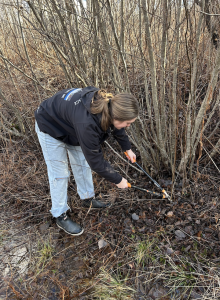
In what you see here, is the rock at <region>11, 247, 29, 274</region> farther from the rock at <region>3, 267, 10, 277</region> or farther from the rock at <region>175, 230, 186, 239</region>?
the rock at <region>175, 230, 186, 239</region>

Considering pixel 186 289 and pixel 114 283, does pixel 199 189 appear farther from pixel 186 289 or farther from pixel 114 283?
pixel 114 283

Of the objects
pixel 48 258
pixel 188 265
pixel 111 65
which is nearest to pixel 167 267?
pixel 188 265

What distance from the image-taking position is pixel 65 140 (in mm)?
2195

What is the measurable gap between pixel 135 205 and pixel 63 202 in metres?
0.95

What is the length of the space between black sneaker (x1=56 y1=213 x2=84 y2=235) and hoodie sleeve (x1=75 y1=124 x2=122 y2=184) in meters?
0.96

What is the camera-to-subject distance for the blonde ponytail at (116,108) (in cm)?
165

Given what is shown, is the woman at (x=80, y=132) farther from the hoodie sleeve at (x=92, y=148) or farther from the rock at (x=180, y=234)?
the rock at (x=180, y=234)

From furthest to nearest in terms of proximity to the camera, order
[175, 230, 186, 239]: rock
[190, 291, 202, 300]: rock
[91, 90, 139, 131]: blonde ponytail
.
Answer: [175, 230, 186, 239]: rock → [190, 291, 202, 300]: rock → [91, 90, 139, 131]: blonde ponytail

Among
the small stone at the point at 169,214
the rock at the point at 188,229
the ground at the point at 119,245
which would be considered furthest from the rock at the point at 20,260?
the rock at the point at 188,229

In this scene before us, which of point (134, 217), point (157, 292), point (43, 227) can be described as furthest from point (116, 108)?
point (43, 227)

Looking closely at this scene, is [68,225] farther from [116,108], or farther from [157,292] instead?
[116,108]

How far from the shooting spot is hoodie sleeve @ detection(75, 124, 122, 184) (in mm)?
1705

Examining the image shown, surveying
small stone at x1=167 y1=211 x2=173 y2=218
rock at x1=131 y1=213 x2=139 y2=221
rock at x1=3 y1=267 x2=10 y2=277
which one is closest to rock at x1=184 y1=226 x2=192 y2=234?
small stone at x1=167 y1=211 x2=173 y2=218

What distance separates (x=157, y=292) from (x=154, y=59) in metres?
2.33
